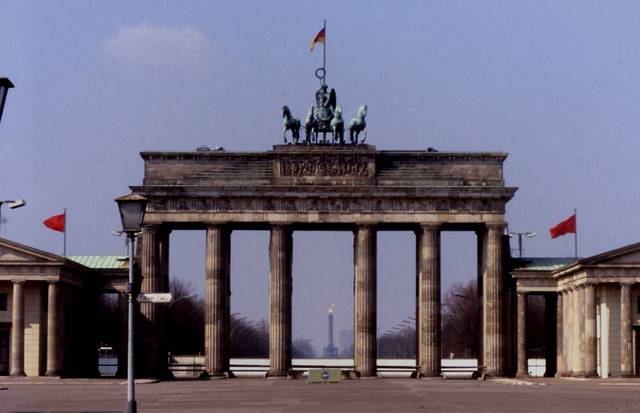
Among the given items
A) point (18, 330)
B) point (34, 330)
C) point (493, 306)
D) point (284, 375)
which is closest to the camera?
point (18, 330)

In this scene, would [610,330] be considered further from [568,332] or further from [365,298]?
[365,298]

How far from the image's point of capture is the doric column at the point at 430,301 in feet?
399

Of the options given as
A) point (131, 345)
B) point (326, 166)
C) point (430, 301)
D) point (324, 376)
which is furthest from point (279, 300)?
point (131, 345)

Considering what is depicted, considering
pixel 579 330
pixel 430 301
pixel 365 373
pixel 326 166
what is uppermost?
pixel 326 166

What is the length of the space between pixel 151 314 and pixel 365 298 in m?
17.1

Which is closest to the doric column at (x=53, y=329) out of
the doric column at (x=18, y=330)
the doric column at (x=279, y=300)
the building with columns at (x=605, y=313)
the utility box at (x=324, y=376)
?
the doric column at (x=18, y=330)

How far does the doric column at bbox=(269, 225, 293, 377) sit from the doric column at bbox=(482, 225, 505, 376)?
1579 centimetres

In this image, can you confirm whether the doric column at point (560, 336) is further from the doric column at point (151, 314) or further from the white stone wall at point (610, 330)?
the doric column at point (151, 314)

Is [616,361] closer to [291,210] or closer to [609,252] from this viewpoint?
[609,252]

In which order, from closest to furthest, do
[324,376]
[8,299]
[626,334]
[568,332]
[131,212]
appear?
1. [131,212]
2. [626,334]
3. [324,376]
4. [8,299]
5. [568,332]

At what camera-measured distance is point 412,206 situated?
398 ft

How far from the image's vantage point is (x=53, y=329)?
11306 cm

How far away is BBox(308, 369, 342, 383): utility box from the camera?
109625mm

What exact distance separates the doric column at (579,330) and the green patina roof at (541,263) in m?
8.81
